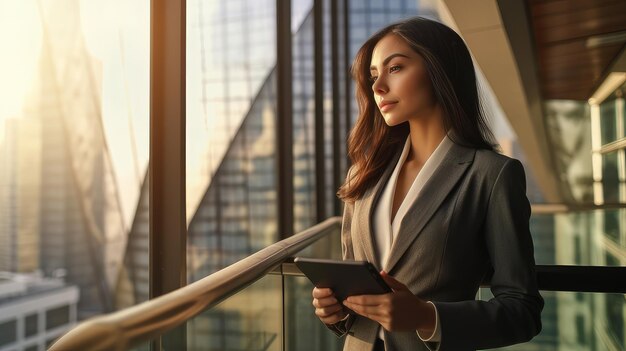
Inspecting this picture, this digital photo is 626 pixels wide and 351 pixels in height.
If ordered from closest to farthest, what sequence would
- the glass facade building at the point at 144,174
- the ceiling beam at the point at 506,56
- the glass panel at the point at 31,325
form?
the glass panel at the point at 31,325 → the glass facade building at the point at 144,174 → the ceiling beam at the point at 506,56

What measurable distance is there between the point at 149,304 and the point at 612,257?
4943 millimetres

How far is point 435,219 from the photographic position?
1242 mm

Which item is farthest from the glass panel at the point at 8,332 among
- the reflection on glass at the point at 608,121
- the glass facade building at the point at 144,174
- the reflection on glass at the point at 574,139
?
the reflection on glass at the point at 574,139

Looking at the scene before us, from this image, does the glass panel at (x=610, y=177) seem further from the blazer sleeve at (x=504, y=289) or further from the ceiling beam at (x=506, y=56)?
the blazer sleeve at (x=504, y=289)

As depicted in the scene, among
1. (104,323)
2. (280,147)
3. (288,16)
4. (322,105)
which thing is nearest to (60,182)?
(104,323)

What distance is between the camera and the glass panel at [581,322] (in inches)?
86.7

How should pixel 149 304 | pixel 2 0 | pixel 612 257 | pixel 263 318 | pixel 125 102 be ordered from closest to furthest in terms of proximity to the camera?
pixel 149 304 → pixel 2 0 → pixel 125 102 → pixel 263 318 → pixel 612 257

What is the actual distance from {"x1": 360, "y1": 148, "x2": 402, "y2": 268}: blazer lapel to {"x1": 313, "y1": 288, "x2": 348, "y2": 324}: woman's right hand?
0.15 m

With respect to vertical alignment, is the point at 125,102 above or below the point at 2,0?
below

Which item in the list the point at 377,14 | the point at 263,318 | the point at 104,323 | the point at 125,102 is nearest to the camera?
the point at 104,323

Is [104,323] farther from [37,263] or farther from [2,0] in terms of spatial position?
[2,0]

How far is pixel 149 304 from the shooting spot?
0.93m

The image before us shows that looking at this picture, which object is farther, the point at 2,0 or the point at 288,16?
the point at 288,16

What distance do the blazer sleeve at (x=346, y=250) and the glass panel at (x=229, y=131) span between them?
43.4 inches
